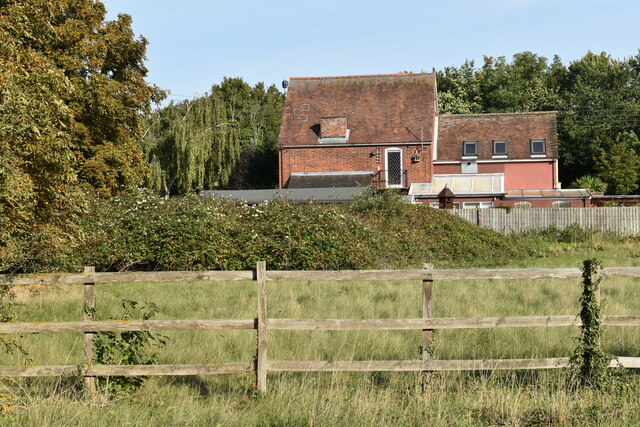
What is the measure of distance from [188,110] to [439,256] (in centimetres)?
2481

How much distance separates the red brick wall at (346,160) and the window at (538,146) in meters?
7.85

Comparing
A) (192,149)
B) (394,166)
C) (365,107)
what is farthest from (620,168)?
(192,149)

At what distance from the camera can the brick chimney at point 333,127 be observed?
1844 inches

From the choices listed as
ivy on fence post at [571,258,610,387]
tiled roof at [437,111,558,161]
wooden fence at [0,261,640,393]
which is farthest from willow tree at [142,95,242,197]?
ivy on fence post at [571,258,610,387]

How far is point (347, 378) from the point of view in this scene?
7.93m

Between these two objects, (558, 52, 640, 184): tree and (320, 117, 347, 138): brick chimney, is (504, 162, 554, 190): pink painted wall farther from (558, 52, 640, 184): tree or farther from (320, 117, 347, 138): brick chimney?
(320, 117, 347, 138): brick chimney

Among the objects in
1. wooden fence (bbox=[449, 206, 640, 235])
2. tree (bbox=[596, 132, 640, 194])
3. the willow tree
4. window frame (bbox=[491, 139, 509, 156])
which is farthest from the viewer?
tree (bbox=[596, 132, 640, 194])

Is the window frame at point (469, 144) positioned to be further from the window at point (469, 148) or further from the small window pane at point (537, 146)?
the small window pane at point (537, 146)

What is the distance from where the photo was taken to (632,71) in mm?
60281

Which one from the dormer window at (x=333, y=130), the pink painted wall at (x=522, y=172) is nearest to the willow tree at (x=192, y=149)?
the dormer window at (x=333, y=130)

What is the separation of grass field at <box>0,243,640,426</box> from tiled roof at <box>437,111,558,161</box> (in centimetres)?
3404

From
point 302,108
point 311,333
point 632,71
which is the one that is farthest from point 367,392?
point 632,71

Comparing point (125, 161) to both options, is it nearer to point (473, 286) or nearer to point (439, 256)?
point (439, 256)

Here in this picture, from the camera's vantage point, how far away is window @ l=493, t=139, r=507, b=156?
4828cm
